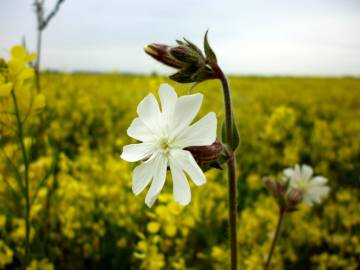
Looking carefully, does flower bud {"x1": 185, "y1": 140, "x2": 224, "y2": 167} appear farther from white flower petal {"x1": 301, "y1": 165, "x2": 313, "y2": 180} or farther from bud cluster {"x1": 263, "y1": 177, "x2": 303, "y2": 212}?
white flower petal {"x1": 301, "y1": 165, "x2": 313, "y2": 180}

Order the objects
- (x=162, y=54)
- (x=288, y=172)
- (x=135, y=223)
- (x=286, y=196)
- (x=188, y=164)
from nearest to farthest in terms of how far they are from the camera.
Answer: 1. (x=188, y=164)
2. (x=162, y=54)
3. (x=286, y=196)
4. (x=288, y=172)
5. (x=135, y=223)

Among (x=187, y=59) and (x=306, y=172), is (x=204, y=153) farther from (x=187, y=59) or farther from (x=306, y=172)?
(x=306, y=172)

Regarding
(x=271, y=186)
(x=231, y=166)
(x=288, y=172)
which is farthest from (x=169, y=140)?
(x=288, y=172)

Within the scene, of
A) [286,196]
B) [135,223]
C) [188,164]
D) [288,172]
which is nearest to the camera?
[188,164]

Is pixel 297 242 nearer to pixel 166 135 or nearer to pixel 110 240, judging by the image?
pixel 110 240

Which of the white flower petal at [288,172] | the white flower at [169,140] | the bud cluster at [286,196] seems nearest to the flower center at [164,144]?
the white flower at [169,140]

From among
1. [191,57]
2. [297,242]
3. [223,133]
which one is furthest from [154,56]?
[297,242]
